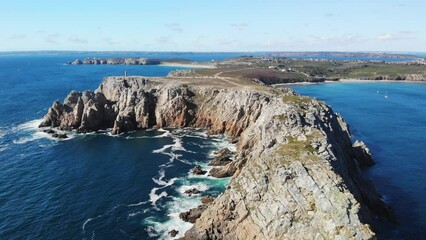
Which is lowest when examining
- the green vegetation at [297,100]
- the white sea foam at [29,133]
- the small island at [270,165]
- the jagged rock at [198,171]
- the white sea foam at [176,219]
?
the white sea foam at [176,219]

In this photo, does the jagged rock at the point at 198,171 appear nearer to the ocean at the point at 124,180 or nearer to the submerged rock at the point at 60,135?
the ocean at the point at 124,180

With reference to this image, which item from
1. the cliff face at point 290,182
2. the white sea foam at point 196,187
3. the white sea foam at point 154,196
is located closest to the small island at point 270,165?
the cliff face at point 290,182

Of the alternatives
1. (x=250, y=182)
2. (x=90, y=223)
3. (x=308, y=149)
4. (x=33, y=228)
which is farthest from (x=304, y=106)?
(x=33, y=228)

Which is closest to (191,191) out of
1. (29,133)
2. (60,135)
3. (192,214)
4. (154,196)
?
(154,196)

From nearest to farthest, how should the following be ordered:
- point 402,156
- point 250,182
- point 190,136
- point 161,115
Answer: point 250,182, point 402,156, point 190,136, point 161,115

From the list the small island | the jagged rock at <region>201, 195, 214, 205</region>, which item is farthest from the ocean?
the small island

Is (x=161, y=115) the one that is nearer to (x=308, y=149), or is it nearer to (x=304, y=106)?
(x=304, y=106)
